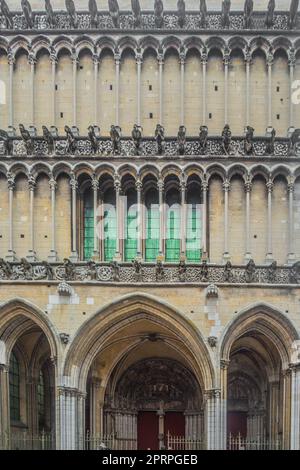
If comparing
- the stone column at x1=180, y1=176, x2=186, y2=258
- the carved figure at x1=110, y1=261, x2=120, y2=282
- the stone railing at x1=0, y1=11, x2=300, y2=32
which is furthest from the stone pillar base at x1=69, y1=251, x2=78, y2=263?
the stone railing at x1=0, y1=11, x2=300, y2=32

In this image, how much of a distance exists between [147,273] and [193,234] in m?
2.43

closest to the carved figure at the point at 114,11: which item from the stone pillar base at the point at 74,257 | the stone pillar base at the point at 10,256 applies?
the stone pillar base at the point at 74,257

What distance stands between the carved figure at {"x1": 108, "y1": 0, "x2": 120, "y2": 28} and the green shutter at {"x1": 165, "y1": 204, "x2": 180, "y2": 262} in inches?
277

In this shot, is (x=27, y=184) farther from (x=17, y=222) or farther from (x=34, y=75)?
(x=34, y=75)

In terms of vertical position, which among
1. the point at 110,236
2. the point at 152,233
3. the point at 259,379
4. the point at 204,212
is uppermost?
the point at 204,212

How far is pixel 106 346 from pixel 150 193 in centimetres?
578

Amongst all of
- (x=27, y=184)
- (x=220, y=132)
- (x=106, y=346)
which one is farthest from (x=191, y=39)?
(x=106, y=346)

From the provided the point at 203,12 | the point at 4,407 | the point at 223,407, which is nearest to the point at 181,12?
the point at 203,12

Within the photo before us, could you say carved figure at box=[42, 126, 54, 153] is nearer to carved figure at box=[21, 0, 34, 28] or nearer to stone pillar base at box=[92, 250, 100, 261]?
stone pillar base at box=[92, 250, 100, 261]

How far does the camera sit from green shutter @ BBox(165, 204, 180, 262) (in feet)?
80.5

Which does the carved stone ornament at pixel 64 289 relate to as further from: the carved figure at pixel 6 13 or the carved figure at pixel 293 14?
the carved figure at pixel 293 14

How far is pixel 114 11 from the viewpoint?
2466cm

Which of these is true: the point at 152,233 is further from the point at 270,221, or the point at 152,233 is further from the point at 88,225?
the point at 270,221

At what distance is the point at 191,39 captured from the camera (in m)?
24.8
